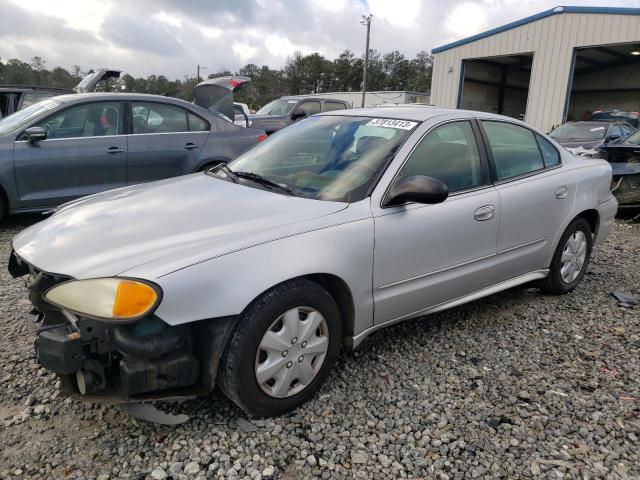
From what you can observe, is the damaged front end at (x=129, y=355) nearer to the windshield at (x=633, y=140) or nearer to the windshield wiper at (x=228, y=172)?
the windshield wiper at (x=228, y=172)

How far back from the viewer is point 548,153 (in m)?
4.10

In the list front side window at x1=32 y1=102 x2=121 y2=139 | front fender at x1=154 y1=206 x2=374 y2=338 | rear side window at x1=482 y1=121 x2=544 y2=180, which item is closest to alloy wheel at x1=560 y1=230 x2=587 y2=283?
rear side window at x1=482 y1=121 x2=544 y2=180

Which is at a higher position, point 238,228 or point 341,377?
point 238,228

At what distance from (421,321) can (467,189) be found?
1037 millimetres

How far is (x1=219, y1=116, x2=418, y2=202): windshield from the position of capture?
2.90 meters

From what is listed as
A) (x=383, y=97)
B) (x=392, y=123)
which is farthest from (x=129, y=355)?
(x=383, y=97)

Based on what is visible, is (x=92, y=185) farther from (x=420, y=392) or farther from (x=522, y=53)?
(x=522, y=53)

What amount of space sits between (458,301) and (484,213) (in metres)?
0.59

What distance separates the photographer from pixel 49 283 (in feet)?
8.09

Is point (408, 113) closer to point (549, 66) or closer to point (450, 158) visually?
point (450, 158)

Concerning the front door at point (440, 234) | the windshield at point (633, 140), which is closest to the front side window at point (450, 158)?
the front door at point (440, 234)

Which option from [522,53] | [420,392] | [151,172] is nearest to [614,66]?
[522,53]

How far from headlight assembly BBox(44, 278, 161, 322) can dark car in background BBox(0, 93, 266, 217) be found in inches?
162

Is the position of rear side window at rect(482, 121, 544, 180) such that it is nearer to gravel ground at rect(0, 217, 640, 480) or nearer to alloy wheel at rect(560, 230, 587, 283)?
alloy wheel at rect(560, 230, 587, 283)
